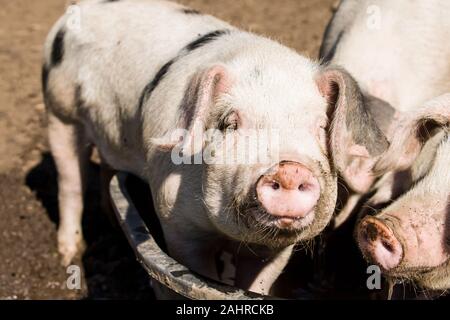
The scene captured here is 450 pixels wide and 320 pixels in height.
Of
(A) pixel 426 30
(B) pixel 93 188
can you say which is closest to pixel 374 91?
(A) pixel 426 30

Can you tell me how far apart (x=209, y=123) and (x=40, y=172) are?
281 cm

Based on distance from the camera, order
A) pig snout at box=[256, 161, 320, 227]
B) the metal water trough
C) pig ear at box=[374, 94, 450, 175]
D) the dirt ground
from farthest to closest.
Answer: the dirt ground → pig ear at box=[374, 94, 450, 175] → the metal water trough → pig snout at box=[256, 161, 320, 227]

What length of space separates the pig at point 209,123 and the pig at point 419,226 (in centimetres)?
18

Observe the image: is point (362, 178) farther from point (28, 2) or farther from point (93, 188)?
point (28, 2)

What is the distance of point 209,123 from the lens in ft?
9.90

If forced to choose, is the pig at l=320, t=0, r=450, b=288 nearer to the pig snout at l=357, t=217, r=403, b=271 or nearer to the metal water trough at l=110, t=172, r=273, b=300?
the pig snout at l=357, t=217, r=403, b=271

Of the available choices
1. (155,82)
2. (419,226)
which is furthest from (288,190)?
(155,82)

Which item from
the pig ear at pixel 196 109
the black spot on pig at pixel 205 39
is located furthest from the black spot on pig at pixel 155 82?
the pig ear at pixel 196 109

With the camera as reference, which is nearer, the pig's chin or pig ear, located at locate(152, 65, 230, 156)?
the pig's chin

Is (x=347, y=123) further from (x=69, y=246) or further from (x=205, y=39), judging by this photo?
(x=69, y=246)

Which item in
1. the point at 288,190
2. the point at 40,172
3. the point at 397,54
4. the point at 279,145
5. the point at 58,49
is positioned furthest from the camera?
the point at 40,172

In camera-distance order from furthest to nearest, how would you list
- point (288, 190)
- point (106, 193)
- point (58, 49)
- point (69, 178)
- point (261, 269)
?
point (106, 193)
point (69, 178)
point (58, 49)
point (261, 269)
point (288, 190)

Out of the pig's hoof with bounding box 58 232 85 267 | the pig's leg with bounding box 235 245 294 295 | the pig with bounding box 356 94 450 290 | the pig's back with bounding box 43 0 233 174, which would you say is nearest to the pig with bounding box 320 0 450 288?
the pig with bounding box 356 94 450 290

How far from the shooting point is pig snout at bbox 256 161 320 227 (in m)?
2.55
